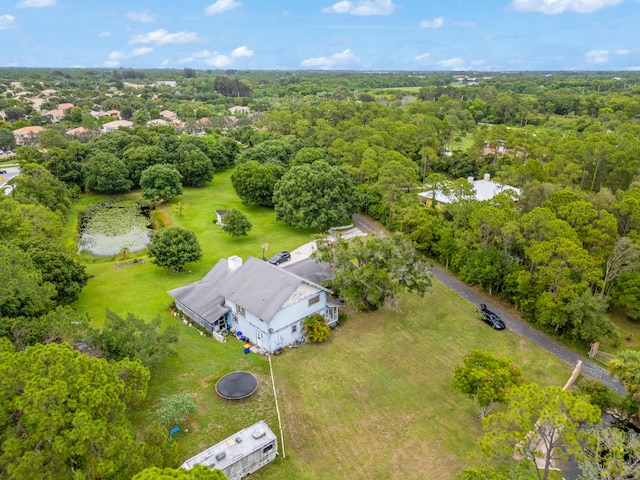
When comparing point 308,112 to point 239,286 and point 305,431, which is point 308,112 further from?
point 305,431

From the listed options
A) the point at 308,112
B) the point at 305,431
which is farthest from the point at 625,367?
the point at 308,112

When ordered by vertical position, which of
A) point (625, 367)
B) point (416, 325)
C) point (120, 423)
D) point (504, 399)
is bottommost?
point (416, 325)

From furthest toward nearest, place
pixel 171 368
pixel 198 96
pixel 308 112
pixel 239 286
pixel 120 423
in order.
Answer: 1. pixel 198 96
2. pixel 308 112
3. pixel 239 286
4. pixel 171 368
5. pixel 120 423

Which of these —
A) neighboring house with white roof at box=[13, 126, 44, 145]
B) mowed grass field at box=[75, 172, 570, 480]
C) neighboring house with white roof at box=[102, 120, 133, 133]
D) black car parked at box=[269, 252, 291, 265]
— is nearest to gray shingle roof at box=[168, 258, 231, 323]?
mowed grass field at box=[75, 172, 570, 480]

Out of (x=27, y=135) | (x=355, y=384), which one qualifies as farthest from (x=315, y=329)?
(x=27, y=135)

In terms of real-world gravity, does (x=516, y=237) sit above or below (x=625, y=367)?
above

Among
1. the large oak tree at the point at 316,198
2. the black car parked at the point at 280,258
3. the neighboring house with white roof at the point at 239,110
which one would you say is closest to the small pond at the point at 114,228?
the black car parked at the point at 280,258

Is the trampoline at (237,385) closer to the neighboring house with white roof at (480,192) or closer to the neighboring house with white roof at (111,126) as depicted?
the neighboring house with white roof at (480,192)
